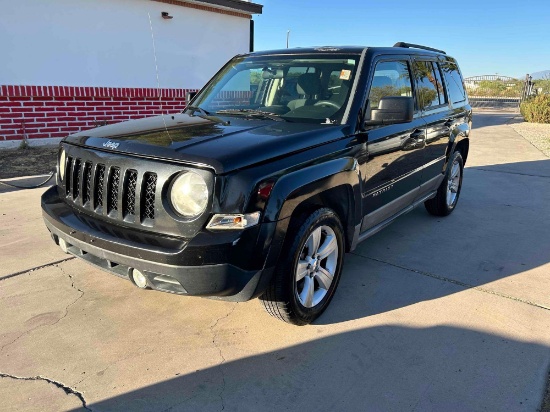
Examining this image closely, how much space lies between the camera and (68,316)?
313 cm

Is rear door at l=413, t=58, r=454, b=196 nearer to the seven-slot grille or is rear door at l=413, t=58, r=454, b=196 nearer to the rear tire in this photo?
the rear tire

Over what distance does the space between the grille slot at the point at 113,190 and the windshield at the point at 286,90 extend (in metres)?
1.26

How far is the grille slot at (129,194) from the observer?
261 cm

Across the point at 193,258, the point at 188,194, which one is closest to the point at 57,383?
the point at 193,258

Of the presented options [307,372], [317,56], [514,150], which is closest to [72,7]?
[317,56]

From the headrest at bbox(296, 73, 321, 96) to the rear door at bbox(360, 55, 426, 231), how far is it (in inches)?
16.9

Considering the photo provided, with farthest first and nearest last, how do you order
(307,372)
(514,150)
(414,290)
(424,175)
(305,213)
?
(514,150), (424,175), (414,290), (305,213), (307,372)

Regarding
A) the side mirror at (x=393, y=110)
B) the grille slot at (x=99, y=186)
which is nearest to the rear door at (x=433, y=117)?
the side mirror at (x=393, y=110)

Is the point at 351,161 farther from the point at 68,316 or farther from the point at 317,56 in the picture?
the point at 68,316

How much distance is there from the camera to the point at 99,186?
9.24 feet

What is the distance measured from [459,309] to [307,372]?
1.44 metres

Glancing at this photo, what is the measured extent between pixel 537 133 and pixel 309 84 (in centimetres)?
1440

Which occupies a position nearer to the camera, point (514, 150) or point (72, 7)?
point (72, 7)

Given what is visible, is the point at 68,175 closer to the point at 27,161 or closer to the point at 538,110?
the point at 27,161
